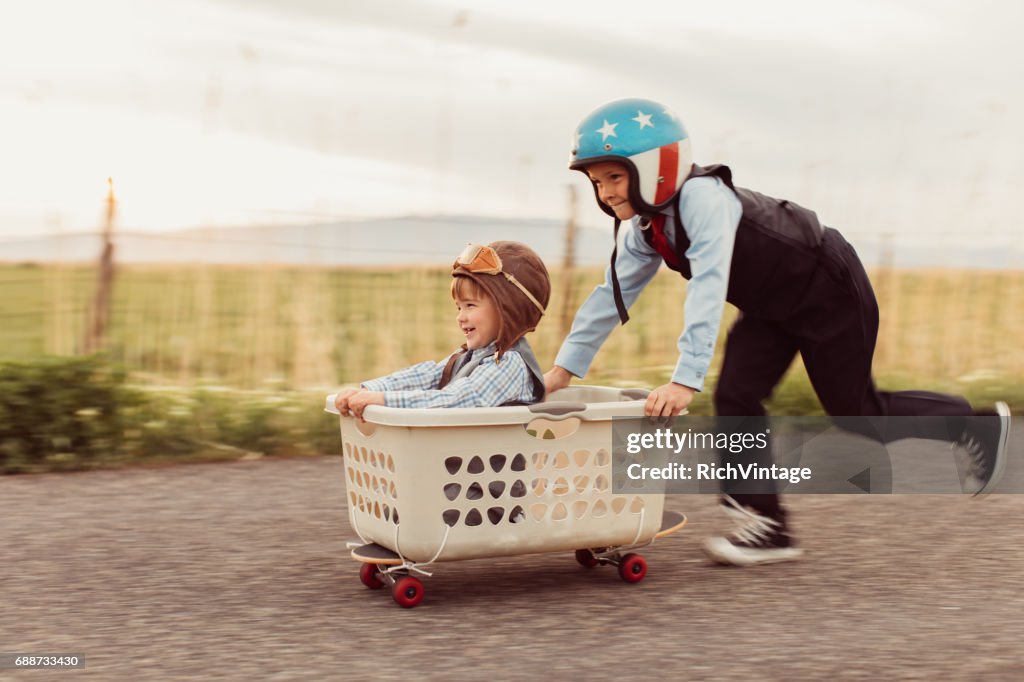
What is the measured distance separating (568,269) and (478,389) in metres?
5.25

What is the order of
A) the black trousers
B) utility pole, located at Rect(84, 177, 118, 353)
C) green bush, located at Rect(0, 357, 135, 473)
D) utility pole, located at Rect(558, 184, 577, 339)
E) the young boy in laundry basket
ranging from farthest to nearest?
utility pole, located at Rect(558, 184, 577, 339) < utility pole, located at Rect(84, 177, 118, 353) < green bush, located at Rect(0, 357, 135, 473) < the black trousers < the young boy in laundry basket

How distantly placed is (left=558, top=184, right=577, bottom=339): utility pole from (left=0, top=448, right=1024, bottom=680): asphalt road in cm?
354

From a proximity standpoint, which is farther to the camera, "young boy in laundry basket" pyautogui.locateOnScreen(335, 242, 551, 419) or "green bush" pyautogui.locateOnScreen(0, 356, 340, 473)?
"green bush" pyautogui.locateOnScreen(0, 356, 340, 473)

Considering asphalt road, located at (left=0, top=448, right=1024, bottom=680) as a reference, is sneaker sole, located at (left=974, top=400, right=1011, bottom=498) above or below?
above

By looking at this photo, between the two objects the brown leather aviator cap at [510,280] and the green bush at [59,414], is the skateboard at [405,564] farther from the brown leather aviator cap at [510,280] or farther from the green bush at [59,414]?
the green bush at [59,414]

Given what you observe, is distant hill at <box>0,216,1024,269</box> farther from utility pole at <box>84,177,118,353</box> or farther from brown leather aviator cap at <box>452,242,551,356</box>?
brown leather aviator cap at <box>452,242,551,356</box>

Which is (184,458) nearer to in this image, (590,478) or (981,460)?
(590,478)

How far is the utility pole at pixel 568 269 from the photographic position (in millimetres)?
8508

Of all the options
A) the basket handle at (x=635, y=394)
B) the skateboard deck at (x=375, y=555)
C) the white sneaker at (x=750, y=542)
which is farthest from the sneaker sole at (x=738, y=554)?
the skateboard deck at (x=375, y=555)

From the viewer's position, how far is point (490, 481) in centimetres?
346

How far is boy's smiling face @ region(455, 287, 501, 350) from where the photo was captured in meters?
3.71

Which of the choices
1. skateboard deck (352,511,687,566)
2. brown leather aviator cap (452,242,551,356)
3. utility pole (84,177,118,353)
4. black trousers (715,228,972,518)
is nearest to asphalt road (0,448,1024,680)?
skateboard deck (352,511,687,566)

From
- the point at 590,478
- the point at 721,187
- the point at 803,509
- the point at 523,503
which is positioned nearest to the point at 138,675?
the point at 523,503

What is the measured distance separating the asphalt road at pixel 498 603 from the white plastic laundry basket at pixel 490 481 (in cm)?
22
